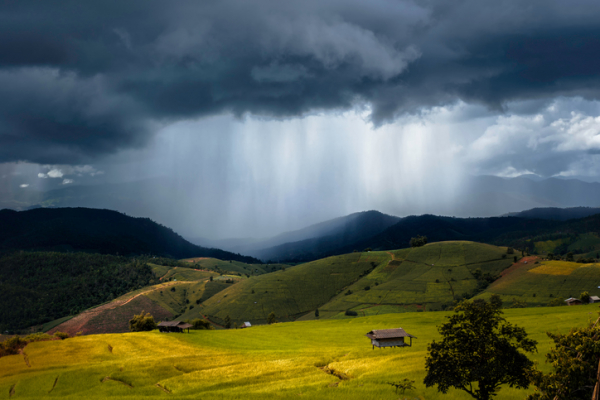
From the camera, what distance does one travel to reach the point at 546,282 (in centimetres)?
15588

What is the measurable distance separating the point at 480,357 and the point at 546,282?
170 metres

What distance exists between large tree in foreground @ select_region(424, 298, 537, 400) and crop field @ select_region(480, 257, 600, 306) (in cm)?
14257

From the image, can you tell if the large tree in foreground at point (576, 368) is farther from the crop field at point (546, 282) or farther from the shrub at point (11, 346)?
the crop field at point (546, 282)

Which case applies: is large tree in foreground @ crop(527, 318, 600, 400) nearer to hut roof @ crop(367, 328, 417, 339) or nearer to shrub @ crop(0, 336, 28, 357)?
hut roof @ crop(367, 328, 417, 339)

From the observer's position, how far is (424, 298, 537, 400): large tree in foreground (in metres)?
23.3

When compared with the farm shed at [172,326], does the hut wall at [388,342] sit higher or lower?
higher

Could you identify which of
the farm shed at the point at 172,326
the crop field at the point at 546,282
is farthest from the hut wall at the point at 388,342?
the crop field at the point at 546,282

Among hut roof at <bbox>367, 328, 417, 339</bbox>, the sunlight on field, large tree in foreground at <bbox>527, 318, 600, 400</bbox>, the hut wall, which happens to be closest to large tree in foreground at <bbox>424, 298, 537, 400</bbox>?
large tree in foreground at <bbox>527, 318, 600, 400</bbox>

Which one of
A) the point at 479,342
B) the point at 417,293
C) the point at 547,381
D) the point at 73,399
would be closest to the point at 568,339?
the point at 547,381

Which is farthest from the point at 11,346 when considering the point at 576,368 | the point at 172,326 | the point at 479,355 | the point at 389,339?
the point at 576,368

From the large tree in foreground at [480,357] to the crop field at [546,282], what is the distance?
143m

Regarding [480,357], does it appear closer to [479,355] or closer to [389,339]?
[479,355]

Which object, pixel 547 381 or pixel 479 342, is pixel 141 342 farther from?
pixel 547 381

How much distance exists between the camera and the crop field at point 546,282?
140 m
